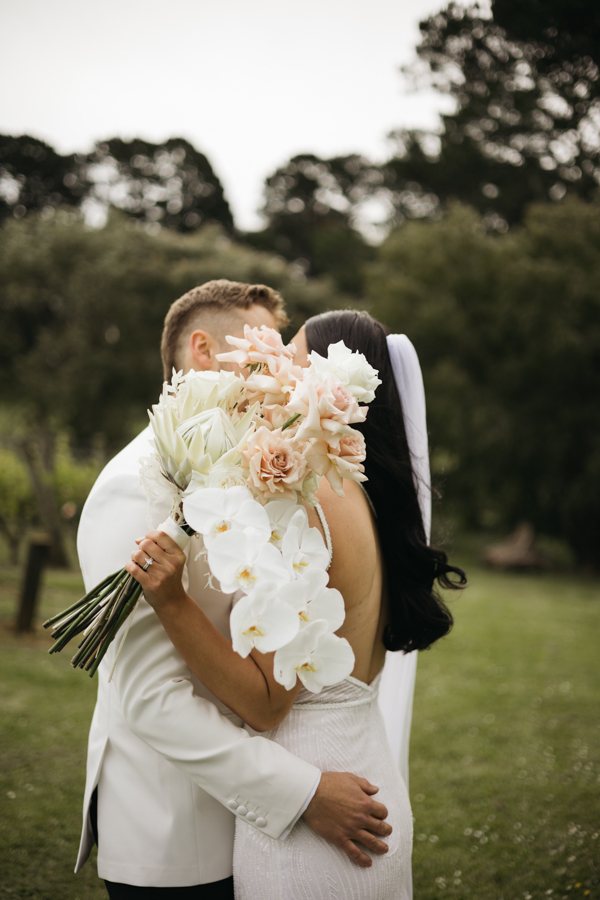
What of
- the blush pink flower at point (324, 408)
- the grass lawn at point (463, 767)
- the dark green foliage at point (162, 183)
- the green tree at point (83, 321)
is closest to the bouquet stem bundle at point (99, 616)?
the blush pink flower at point (324, 408)

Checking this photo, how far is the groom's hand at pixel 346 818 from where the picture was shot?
5.33 feet

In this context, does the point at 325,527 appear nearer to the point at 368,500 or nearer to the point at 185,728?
the point at 368,500

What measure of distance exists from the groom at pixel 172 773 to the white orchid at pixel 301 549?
453 mm

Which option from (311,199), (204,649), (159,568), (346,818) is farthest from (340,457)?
(311,199)

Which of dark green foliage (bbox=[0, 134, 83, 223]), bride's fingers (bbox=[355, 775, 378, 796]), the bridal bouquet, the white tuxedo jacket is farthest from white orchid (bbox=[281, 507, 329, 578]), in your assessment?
dark green foliage (bbox=[0, 134, 83, 223])

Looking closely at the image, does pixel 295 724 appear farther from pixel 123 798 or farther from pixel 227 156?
pixel 227 156

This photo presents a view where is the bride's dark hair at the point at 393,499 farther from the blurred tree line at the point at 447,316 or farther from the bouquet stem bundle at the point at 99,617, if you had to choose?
the blurred tree line at the point at 447,316

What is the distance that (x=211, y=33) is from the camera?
454 centimetres

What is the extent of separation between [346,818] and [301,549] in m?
0.83

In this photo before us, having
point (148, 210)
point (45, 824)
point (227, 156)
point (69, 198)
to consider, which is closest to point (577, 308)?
point (69, 198)

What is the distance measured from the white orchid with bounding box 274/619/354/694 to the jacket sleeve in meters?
0.46

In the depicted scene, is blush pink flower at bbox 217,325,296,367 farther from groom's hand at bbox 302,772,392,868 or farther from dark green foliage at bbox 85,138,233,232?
dark green foliage at bbox 85,138,233,232

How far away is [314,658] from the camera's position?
1.25m

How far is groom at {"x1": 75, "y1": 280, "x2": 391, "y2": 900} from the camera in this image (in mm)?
1596
